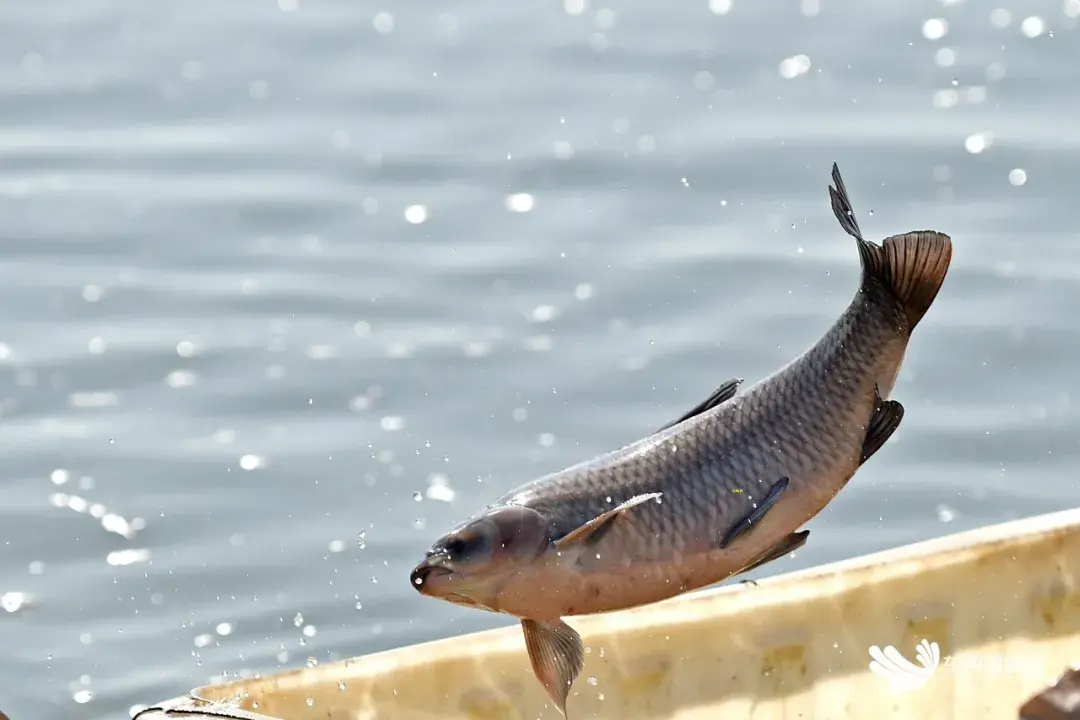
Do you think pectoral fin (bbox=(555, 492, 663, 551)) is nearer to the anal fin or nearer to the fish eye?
the fish eye

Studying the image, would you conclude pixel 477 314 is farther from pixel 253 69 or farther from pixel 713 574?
pixel 713 574

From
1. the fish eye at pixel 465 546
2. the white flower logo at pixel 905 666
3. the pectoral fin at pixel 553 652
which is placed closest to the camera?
the fish eye at pixel 465 546

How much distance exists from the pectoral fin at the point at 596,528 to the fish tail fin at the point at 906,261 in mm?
511

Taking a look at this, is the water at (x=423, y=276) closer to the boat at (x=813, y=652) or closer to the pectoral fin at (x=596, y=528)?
the boat at (x=813, y=652)

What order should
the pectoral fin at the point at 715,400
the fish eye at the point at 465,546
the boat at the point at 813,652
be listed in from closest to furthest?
1. the fish eye at the point at 465,546
2. the pectoral fin at the point at 715,400
3. the boat at the point at 813,652

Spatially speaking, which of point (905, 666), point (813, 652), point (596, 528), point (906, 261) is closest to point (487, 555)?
point (596, 528)

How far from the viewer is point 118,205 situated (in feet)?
31.5

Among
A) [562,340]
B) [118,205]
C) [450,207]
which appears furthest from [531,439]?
[118,205]

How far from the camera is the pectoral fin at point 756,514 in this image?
2.93m

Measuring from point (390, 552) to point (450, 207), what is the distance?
8.27 feet

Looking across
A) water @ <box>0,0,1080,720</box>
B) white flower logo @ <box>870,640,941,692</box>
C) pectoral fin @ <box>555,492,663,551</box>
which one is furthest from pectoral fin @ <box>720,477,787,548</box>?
water @ <box>0,0,1080,720</box>

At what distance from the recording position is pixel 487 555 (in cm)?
285

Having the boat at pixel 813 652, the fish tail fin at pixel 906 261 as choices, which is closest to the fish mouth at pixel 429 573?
the fish tail fin at pixel 906 261

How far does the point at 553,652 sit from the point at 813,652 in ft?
7.33
